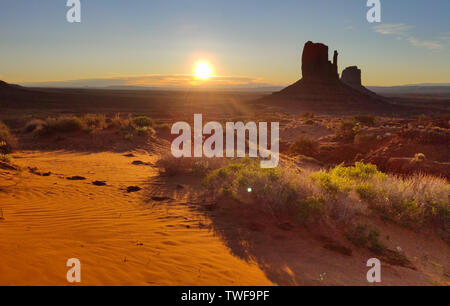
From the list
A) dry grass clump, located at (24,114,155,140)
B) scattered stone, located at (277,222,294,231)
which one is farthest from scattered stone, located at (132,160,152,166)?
scattered stone, located at (277,222,294,231)

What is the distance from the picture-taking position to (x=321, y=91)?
2945 inches

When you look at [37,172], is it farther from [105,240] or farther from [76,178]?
[105,240]

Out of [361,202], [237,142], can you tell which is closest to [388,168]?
[361,202]

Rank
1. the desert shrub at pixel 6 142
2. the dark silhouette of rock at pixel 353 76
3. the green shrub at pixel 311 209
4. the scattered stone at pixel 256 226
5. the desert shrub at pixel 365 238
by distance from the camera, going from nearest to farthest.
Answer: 1. the desert shrub at pixel 365 238
2. the scattered stone at pixel 256 226
3. the green shrub at pixel 311 209
4. the desert shrub at pixel 6 142
5. the dark silhouette of rock at pixel 353 76

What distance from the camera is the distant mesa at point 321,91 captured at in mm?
66062

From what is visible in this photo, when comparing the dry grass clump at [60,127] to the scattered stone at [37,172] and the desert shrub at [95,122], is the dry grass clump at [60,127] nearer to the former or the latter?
the desert shrub at [95,122]

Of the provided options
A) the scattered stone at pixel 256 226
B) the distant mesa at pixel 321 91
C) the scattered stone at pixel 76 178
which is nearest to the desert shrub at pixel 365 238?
the scattered stone at pixel 256 226

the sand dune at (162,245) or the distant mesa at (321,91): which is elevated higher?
the distant mesa at (321,91)

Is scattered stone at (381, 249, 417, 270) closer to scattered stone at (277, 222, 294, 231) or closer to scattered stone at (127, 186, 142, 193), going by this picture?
scattered stone at (277, 222, 294, 231)

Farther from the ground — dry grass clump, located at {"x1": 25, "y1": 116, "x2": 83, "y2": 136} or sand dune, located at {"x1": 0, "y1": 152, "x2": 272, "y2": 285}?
dry grass clump, located at {"x1": 25, "y1": 116, "x2": 83, "y2": 136}

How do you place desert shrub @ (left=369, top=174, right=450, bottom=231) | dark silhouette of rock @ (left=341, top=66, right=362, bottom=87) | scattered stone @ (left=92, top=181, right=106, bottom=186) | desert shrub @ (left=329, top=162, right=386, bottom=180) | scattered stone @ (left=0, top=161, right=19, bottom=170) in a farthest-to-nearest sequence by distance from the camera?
1. dark silhouette of rock @ (left=341, top=66, right=362, bottom=87)
2. scattered stone @ (left=0, top=161, right=19, bottom=170)
3. scattered stone @ (left=92, top=181, right=106, bottom=186)
4. desert shrub @ (left=329, top=162, right=386, bottom=180)
5. desert shrub @ (left=369, top=174, right=450, bottom=231)

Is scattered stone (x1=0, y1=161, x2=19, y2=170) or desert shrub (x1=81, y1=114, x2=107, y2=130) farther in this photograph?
desert shrub (x1=81, y1=114, x2=107, y2=130)

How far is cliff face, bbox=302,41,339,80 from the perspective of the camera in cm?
8256

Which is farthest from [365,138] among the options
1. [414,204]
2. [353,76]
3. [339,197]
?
[353,76]
